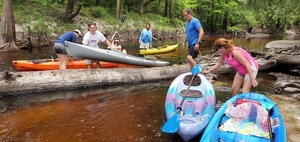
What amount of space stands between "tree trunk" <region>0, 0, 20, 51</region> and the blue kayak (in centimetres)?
1134

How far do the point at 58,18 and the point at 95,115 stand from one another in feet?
49.9

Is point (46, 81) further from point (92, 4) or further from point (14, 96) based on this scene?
point (92, 4)

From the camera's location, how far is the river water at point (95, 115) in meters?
3.91

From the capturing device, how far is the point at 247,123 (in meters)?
3.48

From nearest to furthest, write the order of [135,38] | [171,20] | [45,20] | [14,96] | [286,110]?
[286,110] → [14,96] → [45,20] → [135,38] → [171,20]

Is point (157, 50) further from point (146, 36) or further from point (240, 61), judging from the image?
point (240, 61)

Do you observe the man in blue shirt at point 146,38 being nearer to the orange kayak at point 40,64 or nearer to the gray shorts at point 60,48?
the orange kayak at point 40,64

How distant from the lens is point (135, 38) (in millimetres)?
20609

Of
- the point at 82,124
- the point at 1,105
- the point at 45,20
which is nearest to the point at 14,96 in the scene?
the point at 1,105

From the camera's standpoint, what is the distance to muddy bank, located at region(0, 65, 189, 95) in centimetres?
565

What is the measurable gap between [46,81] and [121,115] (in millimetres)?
2246

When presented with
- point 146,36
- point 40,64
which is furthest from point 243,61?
point 146,36

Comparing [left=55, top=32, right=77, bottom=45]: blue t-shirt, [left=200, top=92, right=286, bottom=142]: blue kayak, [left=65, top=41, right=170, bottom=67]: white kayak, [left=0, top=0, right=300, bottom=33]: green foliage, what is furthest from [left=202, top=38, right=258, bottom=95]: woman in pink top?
[left=0, top=0, right=300, bottom=33]: green foliage

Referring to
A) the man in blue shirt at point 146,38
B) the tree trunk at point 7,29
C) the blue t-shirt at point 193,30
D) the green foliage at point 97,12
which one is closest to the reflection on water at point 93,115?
the blue t-shirt at point 193,30
